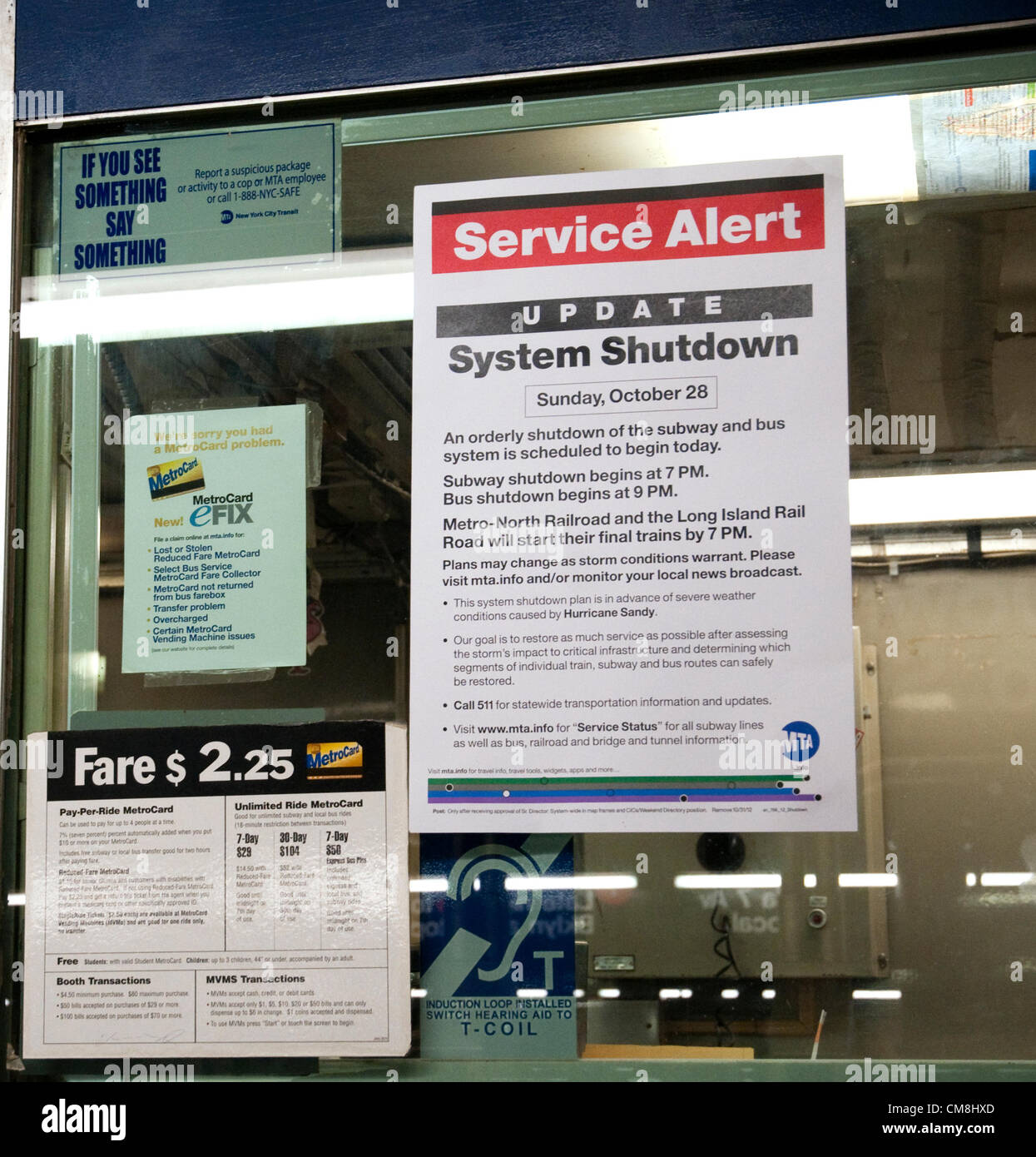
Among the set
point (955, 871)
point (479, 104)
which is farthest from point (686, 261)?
point (955, 871)

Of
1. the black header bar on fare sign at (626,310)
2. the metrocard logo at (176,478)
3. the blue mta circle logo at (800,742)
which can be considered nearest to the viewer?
the blue mta circle logo at (800,742)

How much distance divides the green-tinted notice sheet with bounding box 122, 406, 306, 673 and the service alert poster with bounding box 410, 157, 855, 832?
0.23m

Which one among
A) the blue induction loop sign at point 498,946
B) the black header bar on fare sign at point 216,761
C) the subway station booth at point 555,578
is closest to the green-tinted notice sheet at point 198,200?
the subway station booth at point 555,578

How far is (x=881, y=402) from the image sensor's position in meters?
2.26

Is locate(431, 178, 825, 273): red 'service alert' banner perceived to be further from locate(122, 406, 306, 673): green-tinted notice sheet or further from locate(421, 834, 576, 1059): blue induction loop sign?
locate(421, 834, 576, 1059): blue induction loop sign

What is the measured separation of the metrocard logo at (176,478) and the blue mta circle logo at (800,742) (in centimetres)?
109

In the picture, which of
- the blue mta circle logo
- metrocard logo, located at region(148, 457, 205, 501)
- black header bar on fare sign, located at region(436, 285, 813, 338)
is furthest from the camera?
metrocard logo, located at region(148, 457, 205, 501)

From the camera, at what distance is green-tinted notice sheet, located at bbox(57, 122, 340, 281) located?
245cm

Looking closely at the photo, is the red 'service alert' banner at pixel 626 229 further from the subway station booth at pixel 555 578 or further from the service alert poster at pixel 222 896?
the service alert poster at pixel 222 896

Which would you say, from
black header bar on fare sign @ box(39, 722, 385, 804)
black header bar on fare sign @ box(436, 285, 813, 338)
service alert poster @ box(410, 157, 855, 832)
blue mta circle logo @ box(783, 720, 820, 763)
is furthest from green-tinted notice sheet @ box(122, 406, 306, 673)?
blue mta circle logo @ box(783, 720, 820, 763)

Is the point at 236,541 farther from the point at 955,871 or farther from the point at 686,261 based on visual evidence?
the point at 955,871

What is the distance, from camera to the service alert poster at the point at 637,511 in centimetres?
216
